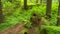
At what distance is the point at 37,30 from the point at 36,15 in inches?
37.2

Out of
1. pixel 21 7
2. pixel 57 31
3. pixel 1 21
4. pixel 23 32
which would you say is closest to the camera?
pixel 57 31

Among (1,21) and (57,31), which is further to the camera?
(1,21)

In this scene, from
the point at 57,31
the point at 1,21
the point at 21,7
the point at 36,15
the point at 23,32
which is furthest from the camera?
the point at 21,7

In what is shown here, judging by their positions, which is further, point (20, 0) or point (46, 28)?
point (20, 0)

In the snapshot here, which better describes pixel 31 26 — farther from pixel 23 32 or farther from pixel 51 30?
pixel 51 30

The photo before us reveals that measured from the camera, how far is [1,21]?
13031mm

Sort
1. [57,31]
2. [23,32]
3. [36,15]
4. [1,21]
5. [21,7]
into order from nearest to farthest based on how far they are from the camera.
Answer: [57,31], [23,32], [36,15], [1,21], [21,7]

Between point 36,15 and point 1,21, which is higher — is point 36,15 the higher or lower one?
the higher one

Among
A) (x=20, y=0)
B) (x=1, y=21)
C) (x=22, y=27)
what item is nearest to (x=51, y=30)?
(x=22, y=27)

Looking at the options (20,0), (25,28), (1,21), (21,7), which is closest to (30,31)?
(25,28)

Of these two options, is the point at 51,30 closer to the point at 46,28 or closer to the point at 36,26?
the point at 46,28

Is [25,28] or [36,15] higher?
[36,15]

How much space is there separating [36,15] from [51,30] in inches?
99.2

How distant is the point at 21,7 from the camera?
21.3 metres
